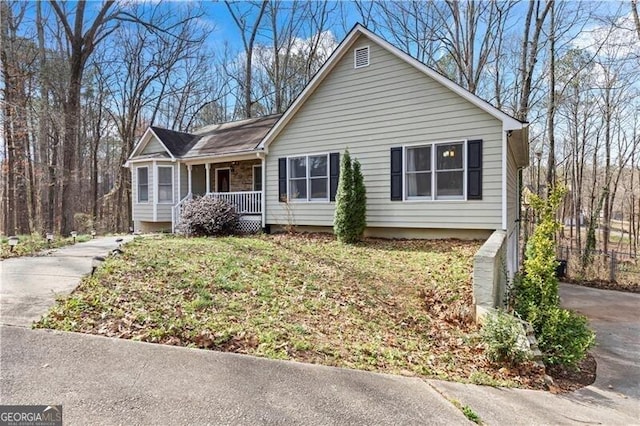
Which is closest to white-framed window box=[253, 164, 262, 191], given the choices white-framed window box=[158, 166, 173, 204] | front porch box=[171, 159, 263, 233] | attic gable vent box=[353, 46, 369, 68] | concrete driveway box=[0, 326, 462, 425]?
front porch box=[171, 159, 263, 233]

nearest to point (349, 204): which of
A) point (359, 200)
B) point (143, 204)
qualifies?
point (359, 200)

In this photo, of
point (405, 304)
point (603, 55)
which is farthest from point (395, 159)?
point (603, 55)

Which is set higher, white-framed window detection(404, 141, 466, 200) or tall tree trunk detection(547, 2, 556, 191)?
tall tree trunk detection(547, 2, 556, 191)

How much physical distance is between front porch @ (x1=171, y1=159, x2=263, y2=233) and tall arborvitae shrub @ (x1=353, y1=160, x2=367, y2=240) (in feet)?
13.3

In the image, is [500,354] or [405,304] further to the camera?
[405,304]

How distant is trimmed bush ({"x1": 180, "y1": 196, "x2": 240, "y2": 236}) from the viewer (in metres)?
12.1

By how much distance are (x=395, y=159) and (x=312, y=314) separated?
6.65 meters

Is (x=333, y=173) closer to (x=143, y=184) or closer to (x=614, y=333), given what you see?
(x=614, y=333)

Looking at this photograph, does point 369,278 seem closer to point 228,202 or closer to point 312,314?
point 312,314

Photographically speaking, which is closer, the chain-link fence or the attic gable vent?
the attic gable vent

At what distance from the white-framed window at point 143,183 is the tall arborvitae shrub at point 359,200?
9.29 m

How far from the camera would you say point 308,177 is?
12.0 metres

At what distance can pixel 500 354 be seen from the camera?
4207 millimetres

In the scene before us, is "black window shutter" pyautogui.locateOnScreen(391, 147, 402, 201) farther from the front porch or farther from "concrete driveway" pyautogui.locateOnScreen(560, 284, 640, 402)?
"concrete driveway" pyautogui.locateOnScreen(560, 284, 640, 402)
